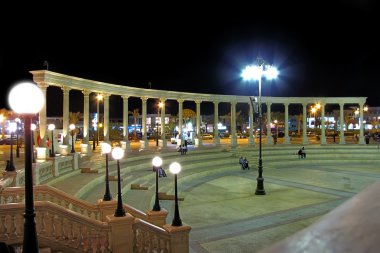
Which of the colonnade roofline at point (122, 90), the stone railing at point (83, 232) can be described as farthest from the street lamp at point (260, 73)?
the stone railing at point (83, 232)

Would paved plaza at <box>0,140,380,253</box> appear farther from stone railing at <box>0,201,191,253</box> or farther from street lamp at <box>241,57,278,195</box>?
stone railing at <box>0,201,191,253</box>

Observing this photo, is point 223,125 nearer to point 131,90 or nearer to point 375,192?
point 131,90

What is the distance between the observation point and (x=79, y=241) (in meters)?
8.81

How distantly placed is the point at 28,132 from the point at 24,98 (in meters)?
0.49

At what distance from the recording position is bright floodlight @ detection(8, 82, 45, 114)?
5.11 meters

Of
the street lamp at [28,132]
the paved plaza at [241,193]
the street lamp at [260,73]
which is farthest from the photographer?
the street lamp at [260,73]

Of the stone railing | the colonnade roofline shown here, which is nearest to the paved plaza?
the stone railing

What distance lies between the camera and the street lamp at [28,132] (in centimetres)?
503

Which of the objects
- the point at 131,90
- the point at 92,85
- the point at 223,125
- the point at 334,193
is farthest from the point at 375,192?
the point at 223,125

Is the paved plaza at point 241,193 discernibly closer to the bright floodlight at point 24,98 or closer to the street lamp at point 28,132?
the street lamp at point 28,132

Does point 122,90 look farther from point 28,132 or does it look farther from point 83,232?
point 28,132

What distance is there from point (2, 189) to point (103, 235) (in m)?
3.39

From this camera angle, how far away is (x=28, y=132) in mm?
5266

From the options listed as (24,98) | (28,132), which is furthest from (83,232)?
(24,98)
